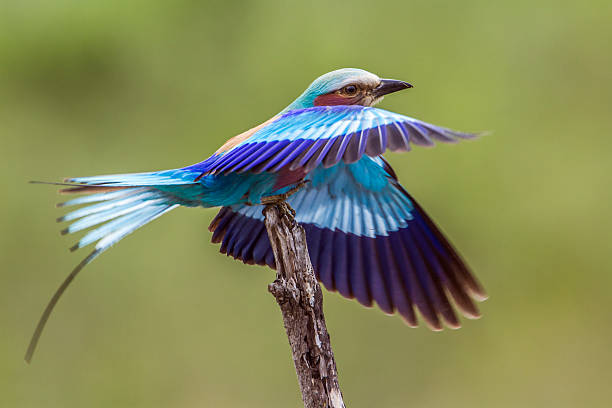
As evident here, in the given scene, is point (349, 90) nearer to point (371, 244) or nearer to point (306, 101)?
point (306, 101)

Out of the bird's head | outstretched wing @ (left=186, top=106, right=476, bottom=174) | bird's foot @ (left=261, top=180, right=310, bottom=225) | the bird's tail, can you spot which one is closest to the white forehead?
the bird's head

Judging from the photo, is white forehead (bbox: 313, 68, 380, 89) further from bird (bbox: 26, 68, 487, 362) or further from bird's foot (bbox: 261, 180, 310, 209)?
bird's foot (bbox: 261, 180, 310, 209)

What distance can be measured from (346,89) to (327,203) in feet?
1.66

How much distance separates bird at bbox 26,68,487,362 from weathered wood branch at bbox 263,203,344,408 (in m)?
0.31

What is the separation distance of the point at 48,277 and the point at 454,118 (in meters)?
2.95

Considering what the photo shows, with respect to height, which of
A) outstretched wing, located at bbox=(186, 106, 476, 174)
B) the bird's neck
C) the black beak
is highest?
the black beak

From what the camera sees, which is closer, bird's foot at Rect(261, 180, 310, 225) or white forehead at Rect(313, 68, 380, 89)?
bird's foot at Rect(261, 180, 310, 225)

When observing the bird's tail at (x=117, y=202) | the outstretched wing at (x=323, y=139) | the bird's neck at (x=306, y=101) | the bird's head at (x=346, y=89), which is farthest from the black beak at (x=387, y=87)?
the bird's tail at (x=117, y=202)

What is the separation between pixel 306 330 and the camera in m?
2.20

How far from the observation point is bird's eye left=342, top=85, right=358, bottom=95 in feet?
9.11

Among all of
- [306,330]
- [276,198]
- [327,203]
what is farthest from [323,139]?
[327,203]

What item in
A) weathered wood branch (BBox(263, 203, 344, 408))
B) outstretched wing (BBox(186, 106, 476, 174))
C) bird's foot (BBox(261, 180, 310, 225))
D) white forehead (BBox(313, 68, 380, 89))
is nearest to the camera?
outstretched wing (BBox(186, 106, 476, 174))

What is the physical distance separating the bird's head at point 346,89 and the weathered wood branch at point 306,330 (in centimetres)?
70

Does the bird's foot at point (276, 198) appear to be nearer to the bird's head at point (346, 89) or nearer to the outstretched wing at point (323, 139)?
the outstretched wing at point (323, 139)
